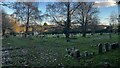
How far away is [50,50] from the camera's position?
348 inches

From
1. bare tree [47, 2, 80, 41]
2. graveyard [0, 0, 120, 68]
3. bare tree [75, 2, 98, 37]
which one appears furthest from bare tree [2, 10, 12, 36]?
bare tree [75, 2, 98, 37]

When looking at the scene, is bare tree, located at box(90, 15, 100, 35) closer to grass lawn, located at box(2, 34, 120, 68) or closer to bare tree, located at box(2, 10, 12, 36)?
grass lawn, located at box(2, 34, 120, 68)

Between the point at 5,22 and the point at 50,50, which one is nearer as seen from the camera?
the point at 50,50

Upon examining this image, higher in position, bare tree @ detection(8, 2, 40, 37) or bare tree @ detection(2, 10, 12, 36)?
bare tree @ detection(8, 2, 40, 37)

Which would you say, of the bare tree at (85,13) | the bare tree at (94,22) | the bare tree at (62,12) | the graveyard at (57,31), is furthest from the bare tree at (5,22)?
the bare tree at (94,22)

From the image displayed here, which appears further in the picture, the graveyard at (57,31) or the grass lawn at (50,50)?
the graveyard at (57,31)

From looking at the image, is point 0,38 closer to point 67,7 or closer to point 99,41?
point 67,7

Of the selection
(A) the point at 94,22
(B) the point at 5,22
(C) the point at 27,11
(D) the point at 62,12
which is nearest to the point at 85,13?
(A) the point at 94,22

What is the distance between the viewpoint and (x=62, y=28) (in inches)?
353

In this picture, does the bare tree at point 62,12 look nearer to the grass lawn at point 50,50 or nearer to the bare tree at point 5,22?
the grass lawn at point 50,50

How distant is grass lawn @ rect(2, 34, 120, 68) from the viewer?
779 cm

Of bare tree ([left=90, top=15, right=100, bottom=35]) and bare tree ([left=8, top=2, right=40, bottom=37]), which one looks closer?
bare tree ([left=90, top=15, right=100, bottom=35])

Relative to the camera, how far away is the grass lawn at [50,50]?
25.6 ft

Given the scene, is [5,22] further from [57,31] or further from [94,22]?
[94,22]
